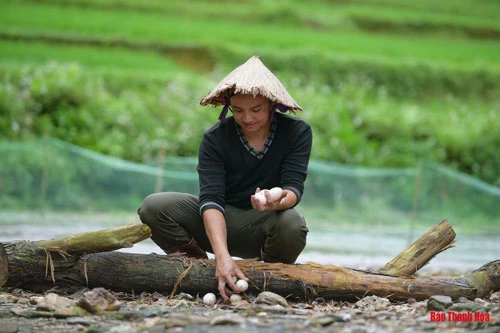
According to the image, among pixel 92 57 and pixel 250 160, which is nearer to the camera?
pixel 250 160

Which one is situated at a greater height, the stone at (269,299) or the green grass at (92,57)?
the green grass at (92,57)

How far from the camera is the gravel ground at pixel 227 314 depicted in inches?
114

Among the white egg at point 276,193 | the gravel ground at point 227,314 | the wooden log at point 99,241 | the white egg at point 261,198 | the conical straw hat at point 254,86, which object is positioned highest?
the conical straw hat at point 254,86

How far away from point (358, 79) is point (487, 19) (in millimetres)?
7188

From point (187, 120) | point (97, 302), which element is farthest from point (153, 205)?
point (187, 120)

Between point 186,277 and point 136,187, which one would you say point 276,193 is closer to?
point 186,277

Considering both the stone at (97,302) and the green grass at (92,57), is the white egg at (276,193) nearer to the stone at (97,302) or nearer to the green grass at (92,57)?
the stone at (97,302)

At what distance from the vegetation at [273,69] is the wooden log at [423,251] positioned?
367 inches

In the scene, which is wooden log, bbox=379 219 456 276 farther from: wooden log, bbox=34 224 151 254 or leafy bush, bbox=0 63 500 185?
leafy bush, bbox=0 63 500 185

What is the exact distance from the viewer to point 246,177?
155 inches

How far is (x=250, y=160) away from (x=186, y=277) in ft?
2.27

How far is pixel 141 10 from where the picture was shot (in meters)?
20.8

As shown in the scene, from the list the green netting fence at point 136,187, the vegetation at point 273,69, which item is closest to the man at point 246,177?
the green netting fence at point 136,187

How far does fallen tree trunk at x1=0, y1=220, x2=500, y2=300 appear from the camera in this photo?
11.9ft
